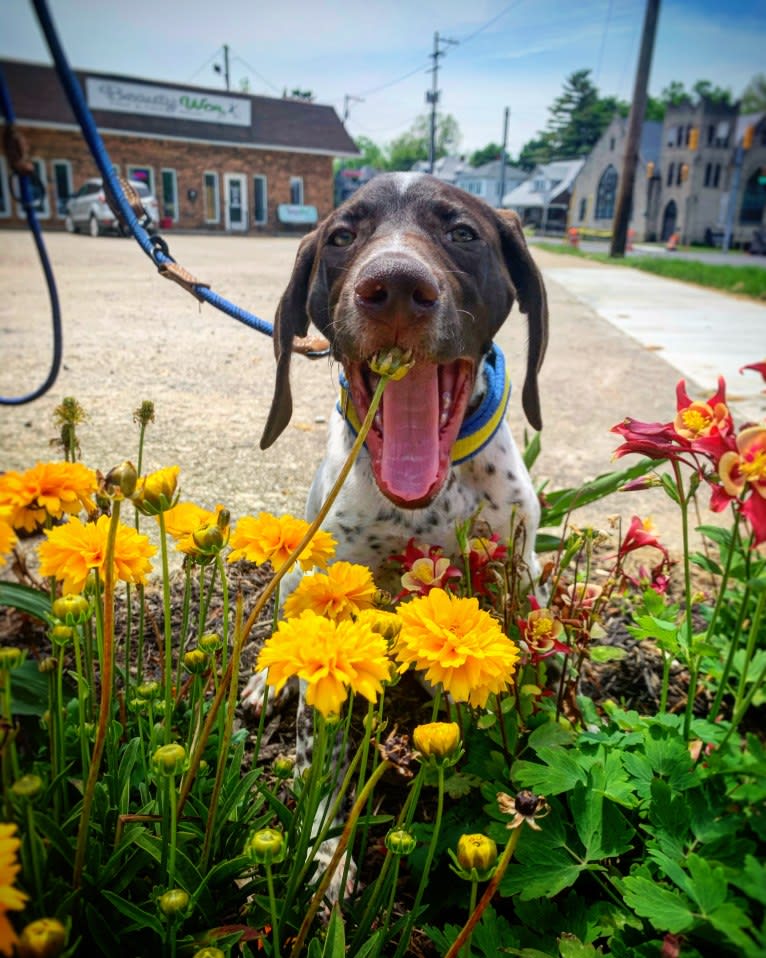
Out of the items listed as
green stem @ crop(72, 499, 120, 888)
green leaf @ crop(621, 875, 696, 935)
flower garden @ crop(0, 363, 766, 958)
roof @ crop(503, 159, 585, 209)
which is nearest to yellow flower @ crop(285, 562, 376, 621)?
flower garden @ crop(0, 363, 766, 958)

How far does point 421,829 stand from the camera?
3.98ft

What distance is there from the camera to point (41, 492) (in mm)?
1009

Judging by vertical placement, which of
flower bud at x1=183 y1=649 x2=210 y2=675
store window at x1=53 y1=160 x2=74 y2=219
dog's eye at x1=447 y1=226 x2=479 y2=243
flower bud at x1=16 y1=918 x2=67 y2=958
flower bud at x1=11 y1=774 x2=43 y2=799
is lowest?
flower bud at x1=183 y1=649 x2=210 y2=675

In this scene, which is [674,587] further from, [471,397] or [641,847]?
[641,847]

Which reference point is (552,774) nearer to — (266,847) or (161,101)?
(266,847)

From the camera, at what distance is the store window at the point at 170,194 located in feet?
14.3

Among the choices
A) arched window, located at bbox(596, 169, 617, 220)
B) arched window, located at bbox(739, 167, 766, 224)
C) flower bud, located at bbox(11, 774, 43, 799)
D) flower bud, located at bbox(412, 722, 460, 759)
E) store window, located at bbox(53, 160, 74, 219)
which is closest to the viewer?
flower bud, located at bbox(11, 774, 43, 799)

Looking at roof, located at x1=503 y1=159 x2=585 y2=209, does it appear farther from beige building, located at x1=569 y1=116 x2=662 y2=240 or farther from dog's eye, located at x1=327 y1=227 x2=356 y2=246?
dog's eye, located at x1=327 y1=227 x2=356 y2=246

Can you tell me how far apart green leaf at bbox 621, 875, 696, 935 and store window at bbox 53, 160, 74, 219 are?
1218cm

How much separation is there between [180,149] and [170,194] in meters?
1.51

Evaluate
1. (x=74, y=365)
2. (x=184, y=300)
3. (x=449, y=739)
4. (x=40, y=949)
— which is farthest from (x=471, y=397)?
(x=184, y=300)

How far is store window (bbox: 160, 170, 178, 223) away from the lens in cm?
437

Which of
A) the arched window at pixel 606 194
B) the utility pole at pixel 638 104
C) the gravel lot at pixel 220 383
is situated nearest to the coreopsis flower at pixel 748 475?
the gravel lot at pixel 220 383

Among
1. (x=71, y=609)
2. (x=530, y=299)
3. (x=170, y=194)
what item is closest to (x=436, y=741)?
(x=71, y=609)
